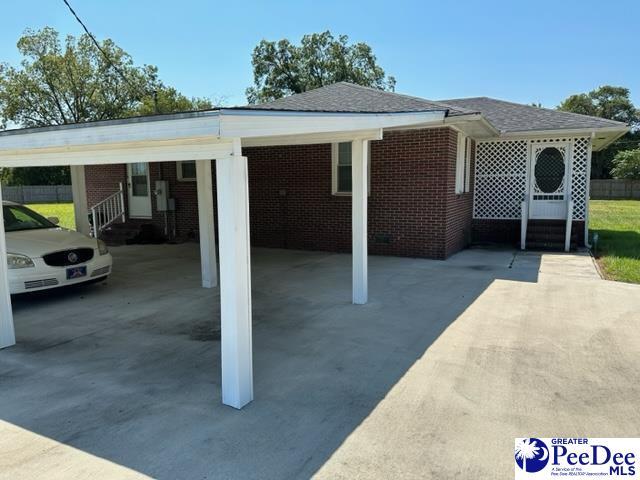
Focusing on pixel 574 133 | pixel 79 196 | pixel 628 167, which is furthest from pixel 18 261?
pixel 628 167

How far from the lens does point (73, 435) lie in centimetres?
301

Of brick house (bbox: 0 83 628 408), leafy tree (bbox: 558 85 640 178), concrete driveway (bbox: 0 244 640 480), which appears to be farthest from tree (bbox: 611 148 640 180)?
concrete driveway (bbox: 0 244 640 480)

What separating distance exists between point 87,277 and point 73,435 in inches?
163

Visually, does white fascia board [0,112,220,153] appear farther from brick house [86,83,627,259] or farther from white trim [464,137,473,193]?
white trim [464,137,473,193]

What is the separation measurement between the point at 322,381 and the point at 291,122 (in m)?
2.13

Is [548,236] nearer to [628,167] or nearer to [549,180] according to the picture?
[549,180]

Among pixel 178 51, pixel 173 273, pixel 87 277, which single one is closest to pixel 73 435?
pixel 87 277

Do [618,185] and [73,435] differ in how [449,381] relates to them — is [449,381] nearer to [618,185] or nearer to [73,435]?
[73,435]

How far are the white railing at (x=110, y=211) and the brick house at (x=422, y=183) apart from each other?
0.71m

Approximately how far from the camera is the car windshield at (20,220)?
707 centimetres

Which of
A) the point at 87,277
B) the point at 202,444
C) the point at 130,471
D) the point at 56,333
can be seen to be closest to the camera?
the point at 130,471

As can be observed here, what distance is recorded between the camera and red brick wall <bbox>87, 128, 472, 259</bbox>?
9406 millimetres

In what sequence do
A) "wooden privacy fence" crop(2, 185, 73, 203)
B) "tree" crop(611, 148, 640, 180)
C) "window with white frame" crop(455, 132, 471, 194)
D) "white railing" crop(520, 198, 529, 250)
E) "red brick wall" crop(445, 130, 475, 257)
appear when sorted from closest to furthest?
1. "red brick wall" crop(445, 130, 475, 257)
2. "window with white frame" crop(455, 132, 471, 194)
3. "white railing" crop(520, 198, 529, 250)
4. "tree" crop(611, 148, 640, 180)
5. "wooden privacy fence" crop(2, 185, 73, 203)

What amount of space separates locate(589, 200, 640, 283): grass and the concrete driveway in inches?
48.1
